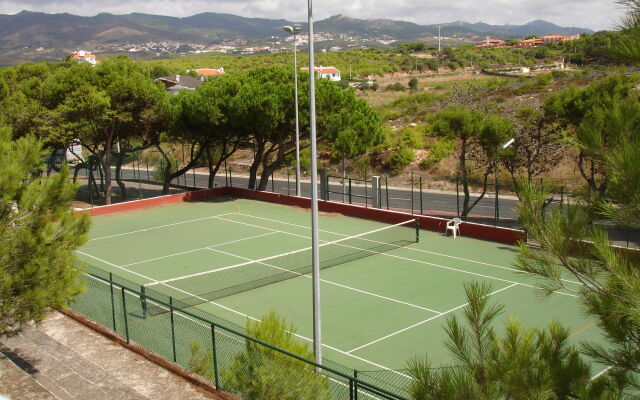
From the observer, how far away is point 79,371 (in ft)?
40.7

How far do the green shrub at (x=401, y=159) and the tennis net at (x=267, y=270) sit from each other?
1943 cm

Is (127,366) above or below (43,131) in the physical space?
below

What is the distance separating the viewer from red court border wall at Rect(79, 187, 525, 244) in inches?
961

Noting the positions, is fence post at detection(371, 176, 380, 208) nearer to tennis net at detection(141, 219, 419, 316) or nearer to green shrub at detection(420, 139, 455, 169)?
tennis net at detection(141, 219, 419, 316)

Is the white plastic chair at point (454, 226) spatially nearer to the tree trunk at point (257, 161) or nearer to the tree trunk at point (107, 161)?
the tree trunk at point (257, 161)

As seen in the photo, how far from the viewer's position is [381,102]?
249 feet

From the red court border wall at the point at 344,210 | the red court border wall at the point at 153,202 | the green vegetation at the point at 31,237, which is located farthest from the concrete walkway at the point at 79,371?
the red court border wall at the point at 153,202

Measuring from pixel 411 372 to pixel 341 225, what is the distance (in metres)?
22.5

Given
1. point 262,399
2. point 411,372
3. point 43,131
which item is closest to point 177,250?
point 43,131

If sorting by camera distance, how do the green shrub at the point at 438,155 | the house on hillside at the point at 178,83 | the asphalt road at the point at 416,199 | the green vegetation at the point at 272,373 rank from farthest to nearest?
1. the house on hillside at the point at 178,83
2. the green shrub at the point at 438,155
3. the asphalt road at the point at 416,199
4. the green vegetation at the point at 272,373

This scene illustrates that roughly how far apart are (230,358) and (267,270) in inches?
363

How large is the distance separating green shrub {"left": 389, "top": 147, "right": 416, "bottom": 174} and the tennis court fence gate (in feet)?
98.0

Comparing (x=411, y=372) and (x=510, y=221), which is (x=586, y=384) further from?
(x=510, y=221)

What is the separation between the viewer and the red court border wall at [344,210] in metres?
24.4
